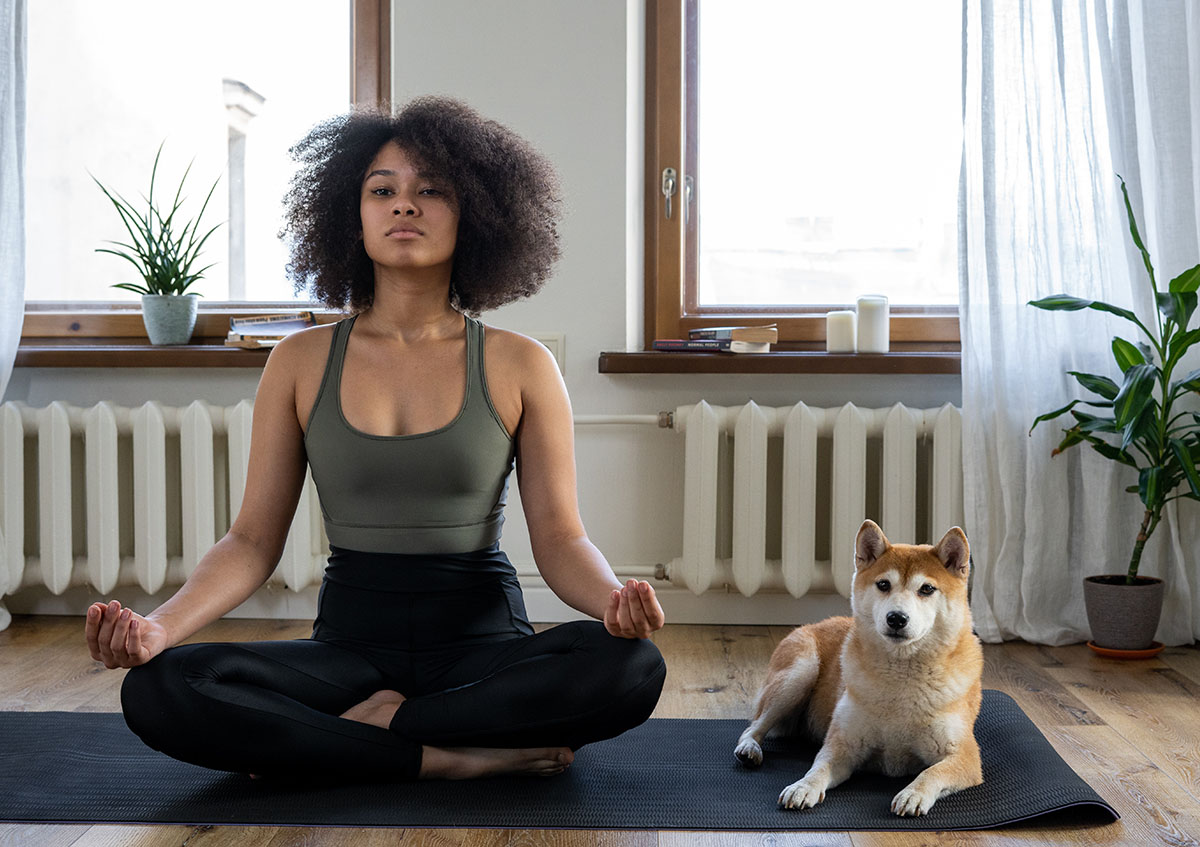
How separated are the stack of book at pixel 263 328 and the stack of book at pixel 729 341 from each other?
93 cm

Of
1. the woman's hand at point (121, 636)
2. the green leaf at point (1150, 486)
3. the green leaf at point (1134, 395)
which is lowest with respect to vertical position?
the woman's hand at point (121, 636)

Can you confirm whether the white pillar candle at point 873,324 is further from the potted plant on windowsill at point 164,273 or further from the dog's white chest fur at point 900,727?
the potted plant on windowsill at point 164,273

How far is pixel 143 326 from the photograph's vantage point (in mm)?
3068

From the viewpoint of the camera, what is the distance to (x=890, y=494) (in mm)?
2742

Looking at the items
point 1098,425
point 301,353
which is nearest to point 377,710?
point 301,353

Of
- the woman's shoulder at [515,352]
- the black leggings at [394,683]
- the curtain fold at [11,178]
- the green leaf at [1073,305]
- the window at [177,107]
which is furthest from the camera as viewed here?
the window at [177,107]

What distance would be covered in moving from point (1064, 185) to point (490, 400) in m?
1.67

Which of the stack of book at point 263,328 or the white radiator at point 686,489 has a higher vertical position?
the stack of book at point 263,328

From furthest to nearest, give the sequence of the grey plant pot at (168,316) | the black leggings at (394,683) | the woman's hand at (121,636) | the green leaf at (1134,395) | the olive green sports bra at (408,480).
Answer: the grey plant pot at (168,316)
the green leaf at (1134,395)
the olive green sports bra at (408,480)
the black leggings at (394,683)
the woman's hand at (121,636)

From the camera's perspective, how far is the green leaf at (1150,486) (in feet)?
8.09

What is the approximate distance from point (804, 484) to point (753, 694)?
681mm

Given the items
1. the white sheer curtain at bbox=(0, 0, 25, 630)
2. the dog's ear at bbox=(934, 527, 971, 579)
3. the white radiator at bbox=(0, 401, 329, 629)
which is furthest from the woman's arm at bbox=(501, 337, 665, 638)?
the white sheer curtain at bbox=(0, 0, 25, 630)

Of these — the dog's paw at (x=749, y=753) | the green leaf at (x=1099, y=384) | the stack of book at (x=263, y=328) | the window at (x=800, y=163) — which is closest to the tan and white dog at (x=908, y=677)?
the dog's paw at (x=749, y=753)

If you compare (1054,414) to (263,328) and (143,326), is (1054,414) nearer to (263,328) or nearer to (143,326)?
(263,328)
